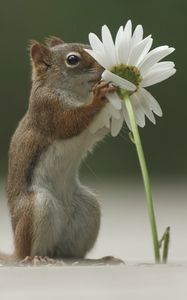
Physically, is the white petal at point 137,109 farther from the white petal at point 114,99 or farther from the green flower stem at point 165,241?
the green flower stem at point 165,241

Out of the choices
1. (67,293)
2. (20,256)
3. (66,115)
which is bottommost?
(67,293)

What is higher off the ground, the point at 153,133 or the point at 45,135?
the point at 153,133

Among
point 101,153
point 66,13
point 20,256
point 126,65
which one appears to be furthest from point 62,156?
point 66,13

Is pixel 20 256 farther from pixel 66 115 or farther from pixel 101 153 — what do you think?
pixel 101 153

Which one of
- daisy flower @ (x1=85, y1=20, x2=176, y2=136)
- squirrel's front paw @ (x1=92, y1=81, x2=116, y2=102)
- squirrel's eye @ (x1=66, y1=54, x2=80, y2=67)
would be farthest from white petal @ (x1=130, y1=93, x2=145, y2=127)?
squirrel's eye @ (x1=66, y1=54, x2=80, y2=67)

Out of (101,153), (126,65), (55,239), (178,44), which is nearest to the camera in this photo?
(126,65)

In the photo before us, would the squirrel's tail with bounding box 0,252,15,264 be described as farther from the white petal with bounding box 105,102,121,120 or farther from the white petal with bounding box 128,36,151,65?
the white petal with bounding box 128,36,151,65

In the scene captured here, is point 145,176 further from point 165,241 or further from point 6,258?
point 6,258
